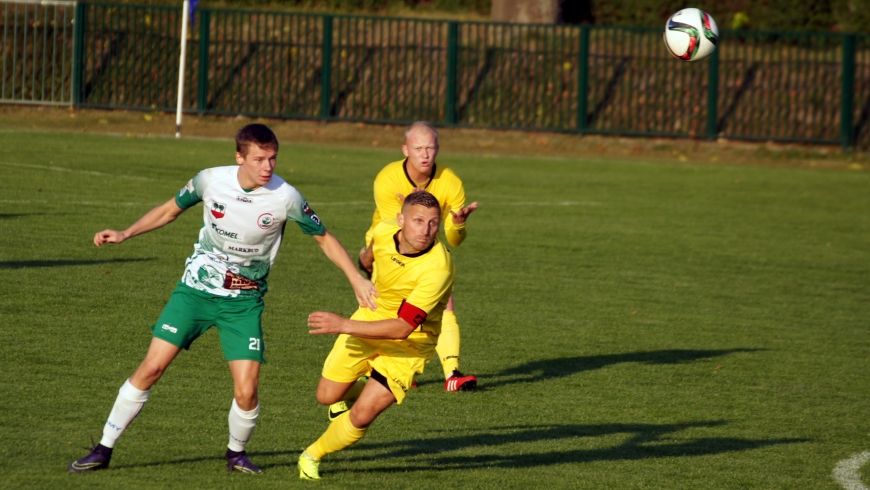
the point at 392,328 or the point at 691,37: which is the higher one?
the point at 691,37

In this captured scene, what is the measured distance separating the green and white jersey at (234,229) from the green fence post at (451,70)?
70.6 feet

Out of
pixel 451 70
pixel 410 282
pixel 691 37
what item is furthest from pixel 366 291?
pixel 451 70

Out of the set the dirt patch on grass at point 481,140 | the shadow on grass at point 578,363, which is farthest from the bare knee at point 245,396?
the dirt patch on grass at point 481,140

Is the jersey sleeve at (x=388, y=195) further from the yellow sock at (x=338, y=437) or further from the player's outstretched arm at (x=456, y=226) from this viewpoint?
the yellow sock at (x=338, y=437)

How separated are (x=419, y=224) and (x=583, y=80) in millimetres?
22013

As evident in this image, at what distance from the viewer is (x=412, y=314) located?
601 centimetres

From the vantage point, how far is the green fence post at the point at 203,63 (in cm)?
2730

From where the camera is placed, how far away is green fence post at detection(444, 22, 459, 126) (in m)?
27.4

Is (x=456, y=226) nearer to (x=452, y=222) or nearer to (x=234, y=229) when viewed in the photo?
(x=452, y=222)

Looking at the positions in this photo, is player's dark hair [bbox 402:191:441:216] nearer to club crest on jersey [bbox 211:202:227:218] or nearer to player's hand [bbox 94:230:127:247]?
club crest on jersey [bbox 211:202:227:218]

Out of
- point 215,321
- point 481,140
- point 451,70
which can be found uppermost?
point 451,70

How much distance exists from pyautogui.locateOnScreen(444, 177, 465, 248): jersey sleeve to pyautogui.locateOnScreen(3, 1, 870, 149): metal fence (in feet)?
62.9

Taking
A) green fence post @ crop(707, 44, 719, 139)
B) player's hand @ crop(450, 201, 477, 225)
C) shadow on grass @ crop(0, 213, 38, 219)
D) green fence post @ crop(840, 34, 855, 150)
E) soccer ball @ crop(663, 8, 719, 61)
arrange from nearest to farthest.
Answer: player's hand @ crop(450, 201, 477, 225) < soccer ball @ crop(663, 8, 719, 61) < shadow on grass @ crop(0, 213, 38, 219) < green fence post @ crop(840, 34, 855, 150) < green fence post @ crop(707, 44, 719, 139)

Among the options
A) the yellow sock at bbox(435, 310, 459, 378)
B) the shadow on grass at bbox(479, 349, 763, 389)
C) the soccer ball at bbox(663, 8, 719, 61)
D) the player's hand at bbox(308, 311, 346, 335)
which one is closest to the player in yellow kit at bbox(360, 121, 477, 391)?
the yellow sock at bbox(435, 310, 459, 378)
